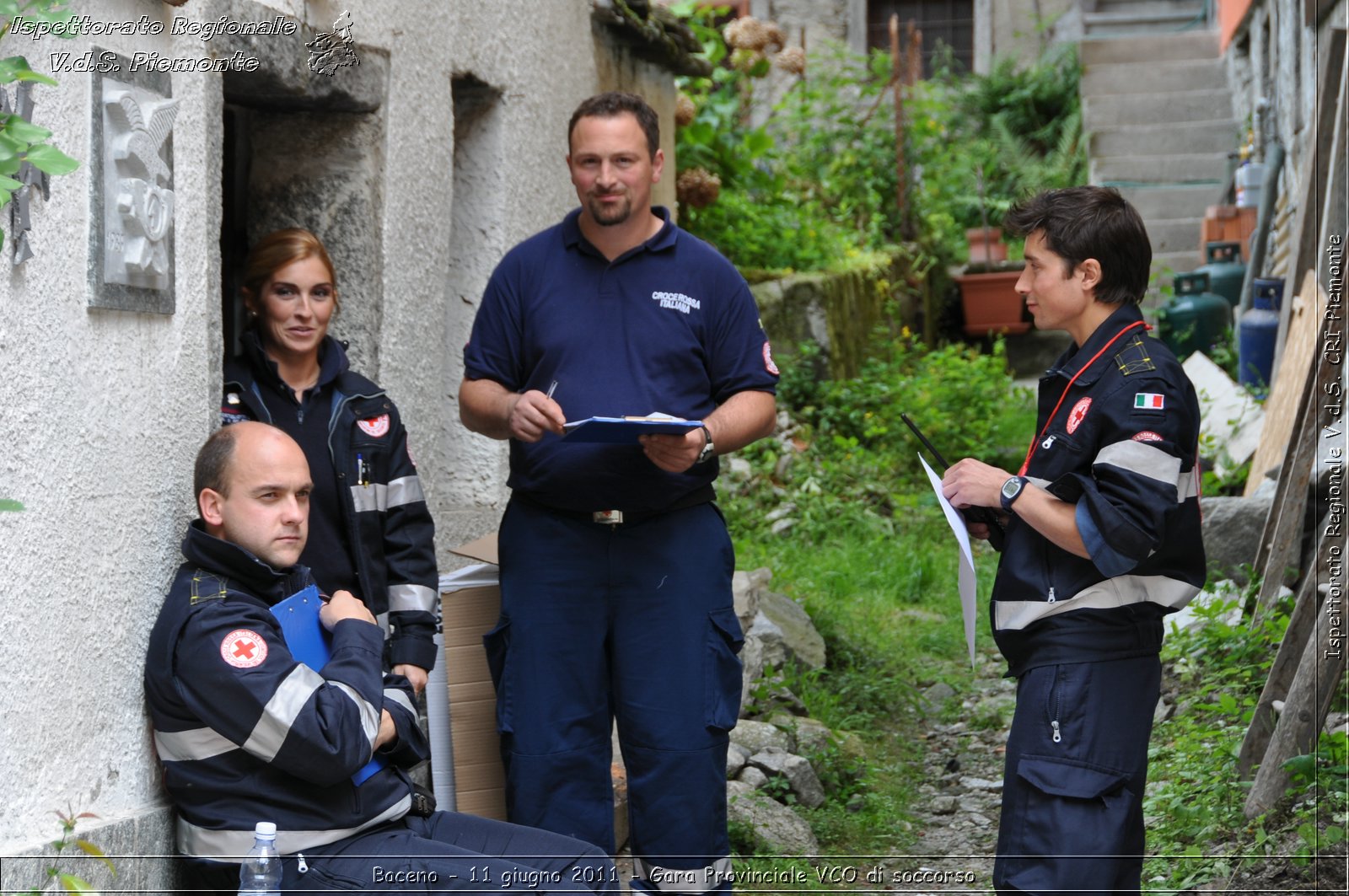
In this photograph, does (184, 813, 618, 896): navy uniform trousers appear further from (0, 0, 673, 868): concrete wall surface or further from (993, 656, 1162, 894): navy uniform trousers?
(993, 656, 1162, 894): navy uniform trousers

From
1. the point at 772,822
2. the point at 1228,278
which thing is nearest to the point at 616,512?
the point at 772,822

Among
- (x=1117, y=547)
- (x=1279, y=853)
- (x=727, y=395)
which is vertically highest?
(x=727, y=395)

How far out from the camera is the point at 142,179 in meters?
2.72

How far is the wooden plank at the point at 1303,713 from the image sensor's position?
12.8 feet

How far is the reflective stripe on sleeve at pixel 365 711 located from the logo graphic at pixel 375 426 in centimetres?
82

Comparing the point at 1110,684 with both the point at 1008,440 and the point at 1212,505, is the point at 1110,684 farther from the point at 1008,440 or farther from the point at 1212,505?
the point at 1008,440

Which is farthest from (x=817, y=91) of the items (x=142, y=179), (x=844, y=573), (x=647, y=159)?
(x=142, y=179)

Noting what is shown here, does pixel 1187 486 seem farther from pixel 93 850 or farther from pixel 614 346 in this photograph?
Answer: pixel 93 850

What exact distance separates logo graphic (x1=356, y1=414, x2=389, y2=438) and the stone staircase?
9.20 metres

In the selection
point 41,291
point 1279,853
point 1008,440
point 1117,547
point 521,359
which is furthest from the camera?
point 1008,440

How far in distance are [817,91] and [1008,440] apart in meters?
4.67

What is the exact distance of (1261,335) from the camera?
7.70 m

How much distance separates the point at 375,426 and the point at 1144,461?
1.75 m

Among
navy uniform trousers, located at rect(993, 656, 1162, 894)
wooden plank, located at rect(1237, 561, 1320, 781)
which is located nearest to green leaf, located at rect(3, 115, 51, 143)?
navy uniform trousers, located at rect(993, 656, 1162, 894)
